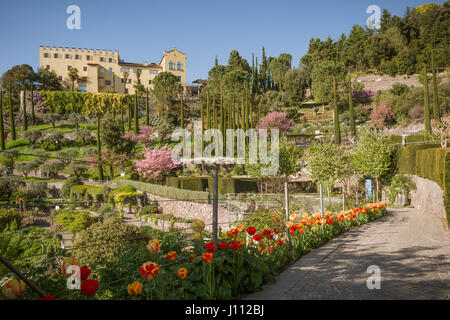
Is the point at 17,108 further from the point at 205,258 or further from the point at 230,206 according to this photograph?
the point at 205,258

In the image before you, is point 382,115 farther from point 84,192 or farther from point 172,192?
point 84,192

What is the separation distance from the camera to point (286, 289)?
3561 millimetres

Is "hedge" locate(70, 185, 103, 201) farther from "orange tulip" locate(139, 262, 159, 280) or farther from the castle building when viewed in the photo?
the castle building

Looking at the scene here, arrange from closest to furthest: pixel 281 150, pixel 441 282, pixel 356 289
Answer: pixel 356 289 → pixel 441 282 → pixel 281 150

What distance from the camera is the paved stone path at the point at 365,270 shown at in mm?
3373

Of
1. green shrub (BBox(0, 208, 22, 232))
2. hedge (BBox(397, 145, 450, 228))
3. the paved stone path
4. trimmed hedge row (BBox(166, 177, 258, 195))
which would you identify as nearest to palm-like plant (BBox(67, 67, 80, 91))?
trimmed hedge row (BBox(166, 177, 258, 195))

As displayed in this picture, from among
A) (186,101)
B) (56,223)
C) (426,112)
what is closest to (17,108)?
(186,101)

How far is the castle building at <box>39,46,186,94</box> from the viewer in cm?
5262

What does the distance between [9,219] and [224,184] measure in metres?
11.4

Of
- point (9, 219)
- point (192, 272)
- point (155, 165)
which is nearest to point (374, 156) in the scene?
point (192, 272)

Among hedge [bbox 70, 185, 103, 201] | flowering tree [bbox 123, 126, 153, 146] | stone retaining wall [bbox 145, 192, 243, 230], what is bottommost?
stone retaining wall [bbox 145, 192, 243, 230]

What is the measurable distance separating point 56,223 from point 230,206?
8.72 meters

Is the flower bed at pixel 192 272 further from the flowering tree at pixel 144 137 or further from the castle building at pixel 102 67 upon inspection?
the castle building at pixel 102 67

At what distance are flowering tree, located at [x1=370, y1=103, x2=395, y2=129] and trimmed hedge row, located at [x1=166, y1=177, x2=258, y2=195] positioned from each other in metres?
21.0
